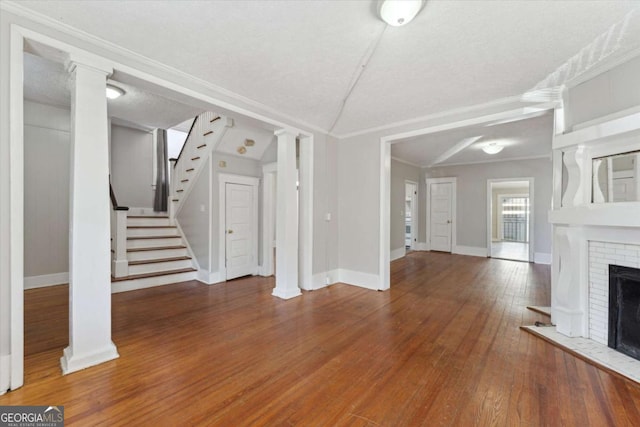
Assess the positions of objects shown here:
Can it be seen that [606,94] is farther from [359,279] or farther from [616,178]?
[359,279]

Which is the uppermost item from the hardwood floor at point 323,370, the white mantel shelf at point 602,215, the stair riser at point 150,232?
the white mantel shelf at point 602,215

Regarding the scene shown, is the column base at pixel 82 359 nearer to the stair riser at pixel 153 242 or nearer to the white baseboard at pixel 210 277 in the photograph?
the white baseboard at pixel 210 277

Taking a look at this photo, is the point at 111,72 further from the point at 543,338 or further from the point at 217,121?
the point at 543,338

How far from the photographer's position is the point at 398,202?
23.2 ft

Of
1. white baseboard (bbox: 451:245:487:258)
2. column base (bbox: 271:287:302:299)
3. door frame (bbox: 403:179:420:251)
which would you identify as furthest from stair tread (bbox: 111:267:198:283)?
white baseboard (bbox: 451:245:487:258)

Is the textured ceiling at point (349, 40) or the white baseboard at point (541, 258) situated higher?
the textured ceiling at point (349, 40)

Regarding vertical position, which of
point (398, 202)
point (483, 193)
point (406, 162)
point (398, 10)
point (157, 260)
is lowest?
point (157, 260)

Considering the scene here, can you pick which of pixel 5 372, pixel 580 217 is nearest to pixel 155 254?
pixel 5 372

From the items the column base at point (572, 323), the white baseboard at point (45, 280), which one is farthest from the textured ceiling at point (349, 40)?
the white baseboard at point (45, 280)

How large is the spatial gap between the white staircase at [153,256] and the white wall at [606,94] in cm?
568

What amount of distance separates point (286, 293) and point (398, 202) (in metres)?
4.46

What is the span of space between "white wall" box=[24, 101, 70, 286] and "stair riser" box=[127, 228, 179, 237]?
92cm

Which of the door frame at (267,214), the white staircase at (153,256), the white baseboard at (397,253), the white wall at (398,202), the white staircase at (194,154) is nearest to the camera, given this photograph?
the white staircase at (153,256)

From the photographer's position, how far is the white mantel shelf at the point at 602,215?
2053 mm
